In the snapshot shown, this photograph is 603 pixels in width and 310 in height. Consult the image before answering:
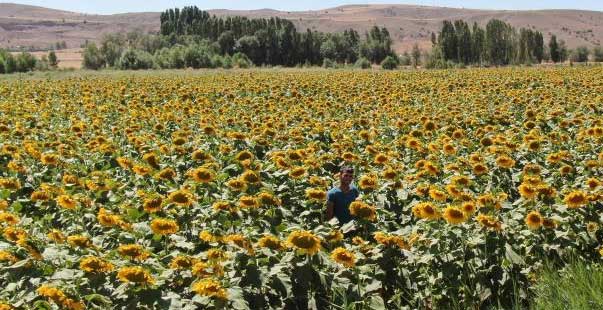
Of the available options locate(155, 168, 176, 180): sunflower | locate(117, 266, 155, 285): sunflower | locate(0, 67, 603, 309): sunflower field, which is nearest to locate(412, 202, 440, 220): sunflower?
locate(0, 67, 603, 309): sunflower field

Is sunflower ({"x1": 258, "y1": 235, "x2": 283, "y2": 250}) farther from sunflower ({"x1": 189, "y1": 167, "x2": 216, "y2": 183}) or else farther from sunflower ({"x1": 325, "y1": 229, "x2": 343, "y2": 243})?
sunflower ({"x1": 189, "y1": 167, "x2": 216, "y2": 183})

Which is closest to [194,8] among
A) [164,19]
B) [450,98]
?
[164,19]

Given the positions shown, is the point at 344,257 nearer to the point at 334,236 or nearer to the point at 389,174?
the point at 334,236

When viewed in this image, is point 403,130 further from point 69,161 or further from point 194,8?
point 194,8

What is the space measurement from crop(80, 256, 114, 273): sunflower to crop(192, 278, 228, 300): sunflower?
0.60 m

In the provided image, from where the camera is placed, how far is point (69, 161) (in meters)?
8.45

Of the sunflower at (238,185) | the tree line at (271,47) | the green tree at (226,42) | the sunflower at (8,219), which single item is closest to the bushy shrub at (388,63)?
the tree line at (271,47)

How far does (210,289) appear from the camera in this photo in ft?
12.1

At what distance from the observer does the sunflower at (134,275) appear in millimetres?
3689

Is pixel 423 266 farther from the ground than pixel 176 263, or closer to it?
closer to it

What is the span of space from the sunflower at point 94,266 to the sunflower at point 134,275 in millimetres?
194

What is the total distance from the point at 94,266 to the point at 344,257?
1656 mm

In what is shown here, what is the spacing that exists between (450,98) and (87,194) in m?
13.9

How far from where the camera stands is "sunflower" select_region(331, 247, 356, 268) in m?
4.36
